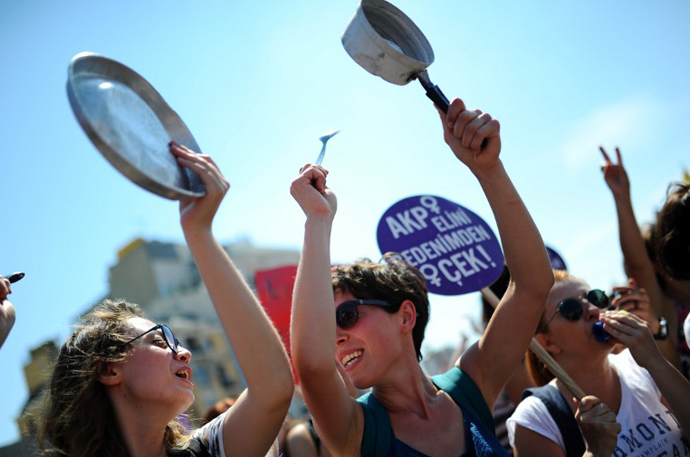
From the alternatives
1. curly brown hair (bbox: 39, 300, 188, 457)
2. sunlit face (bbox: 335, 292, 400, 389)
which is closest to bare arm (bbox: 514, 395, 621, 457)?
sunlit face (bbox: 335, 292, 400, 389)

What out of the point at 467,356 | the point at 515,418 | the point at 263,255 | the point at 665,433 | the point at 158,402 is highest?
the point at 263,255

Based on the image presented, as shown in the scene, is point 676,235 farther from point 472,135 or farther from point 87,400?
point 87,400

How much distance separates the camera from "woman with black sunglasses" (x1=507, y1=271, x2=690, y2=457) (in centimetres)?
307

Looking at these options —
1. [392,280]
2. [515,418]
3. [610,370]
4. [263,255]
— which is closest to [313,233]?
[392,280]

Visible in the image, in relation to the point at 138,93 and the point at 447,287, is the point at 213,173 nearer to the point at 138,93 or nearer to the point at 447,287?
the point at 138,93

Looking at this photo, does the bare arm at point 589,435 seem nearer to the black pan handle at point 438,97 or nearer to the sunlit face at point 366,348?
the sunlit face at point 366,348

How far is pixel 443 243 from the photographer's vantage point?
3992 mm

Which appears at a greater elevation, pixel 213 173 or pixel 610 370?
pixel 213 173

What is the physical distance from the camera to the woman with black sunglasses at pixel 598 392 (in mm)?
3070

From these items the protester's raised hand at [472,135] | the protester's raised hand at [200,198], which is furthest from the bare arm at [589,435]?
the protester's raised hand at [200,198]

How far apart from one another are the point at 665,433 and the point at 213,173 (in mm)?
2381

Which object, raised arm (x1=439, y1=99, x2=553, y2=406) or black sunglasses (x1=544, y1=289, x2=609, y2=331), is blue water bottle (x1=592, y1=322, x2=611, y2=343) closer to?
black sunglasses (x1=544, y1=289, x2=609, y2=331)

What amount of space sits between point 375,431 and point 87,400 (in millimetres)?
990

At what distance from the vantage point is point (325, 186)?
8.71ft
